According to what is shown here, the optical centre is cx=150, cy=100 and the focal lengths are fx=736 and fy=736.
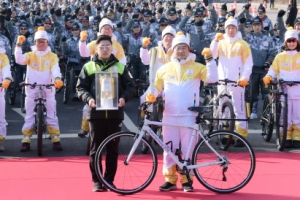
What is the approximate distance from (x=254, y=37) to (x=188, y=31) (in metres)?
3.57

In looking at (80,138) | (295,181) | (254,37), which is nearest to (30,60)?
(80,138)

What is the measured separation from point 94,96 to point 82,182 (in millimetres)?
1350

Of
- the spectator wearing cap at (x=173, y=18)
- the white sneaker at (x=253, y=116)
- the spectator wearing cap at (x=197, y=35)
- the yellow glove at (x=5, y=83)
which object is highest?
the spectator wearing cap at (x=173, y=18)

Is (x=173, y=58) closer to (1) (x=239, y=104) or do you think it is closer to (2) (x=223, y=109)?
(2) (x=223, y=109)

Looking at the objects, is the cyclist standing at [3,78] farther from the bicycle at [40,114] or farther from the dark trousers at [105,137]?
the dark trousers at [105,137]

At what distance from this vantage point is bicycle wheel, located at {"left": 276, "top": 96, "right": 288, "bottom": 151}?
11531mm

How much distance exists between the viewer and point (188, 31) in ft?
61.3

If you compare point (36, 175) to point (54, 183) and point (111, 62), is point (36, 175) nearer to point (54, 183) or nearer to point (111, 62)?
point (54, 183)

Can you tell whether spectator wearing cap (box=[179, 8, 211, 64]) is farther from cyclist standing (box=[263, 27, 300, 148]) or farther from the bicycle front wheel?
the bicycle front wheel

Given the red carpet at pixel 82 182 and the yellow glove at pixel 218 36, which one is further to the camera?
the yellow glove at pixel 218 36

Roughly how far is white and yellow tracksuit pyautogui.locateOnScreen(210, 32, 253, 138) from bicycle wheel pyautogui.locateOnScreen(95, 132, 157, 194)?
2103mm

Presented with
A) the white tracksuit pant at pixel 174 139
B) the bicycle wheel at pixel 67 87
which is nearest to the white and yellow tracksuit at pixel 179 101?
the white tracksuit pant at pixel 174 139

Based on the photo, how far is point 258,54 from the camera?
15.2 metres

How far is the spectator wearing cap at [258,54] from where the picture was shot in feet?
49.0
